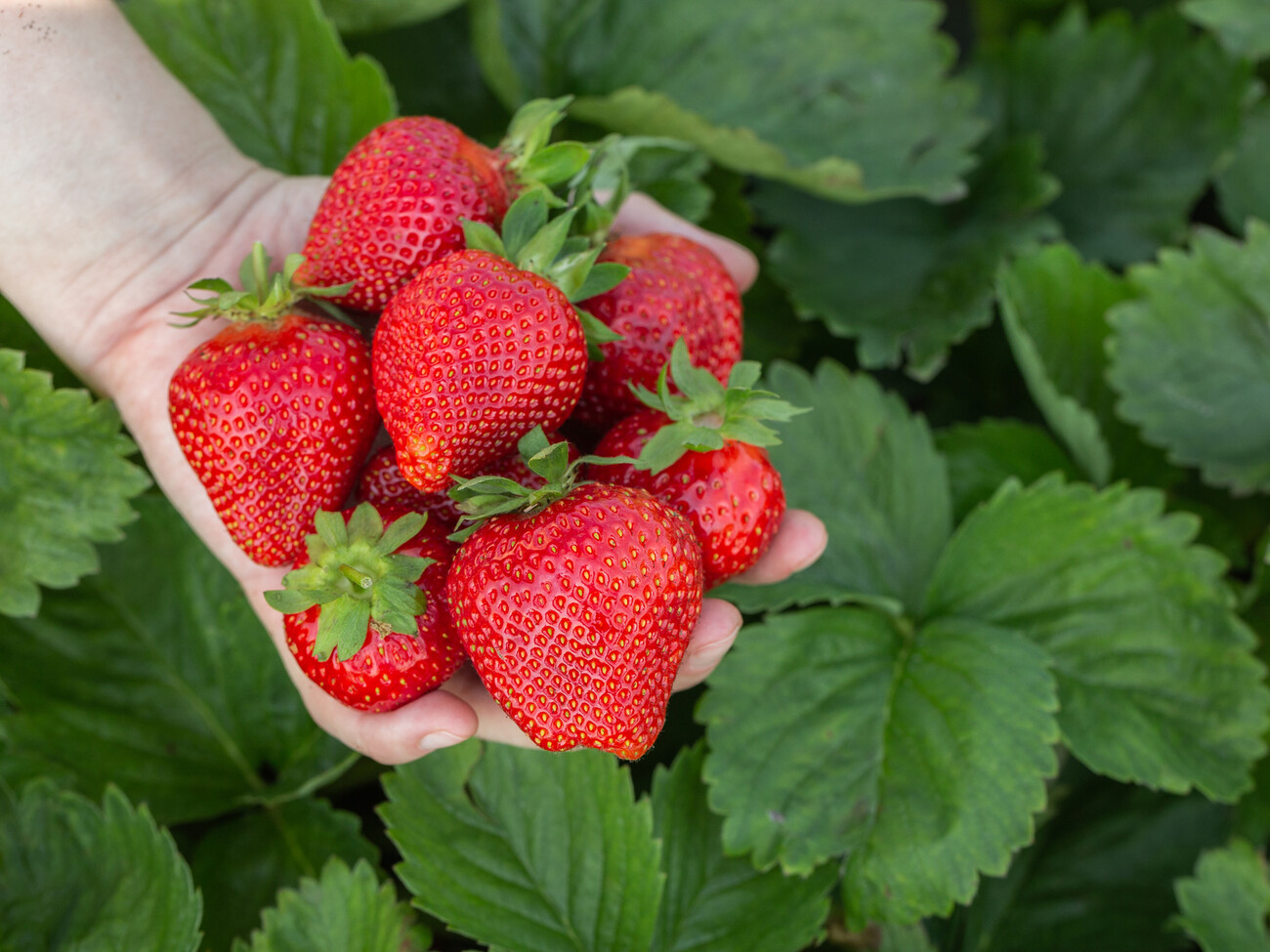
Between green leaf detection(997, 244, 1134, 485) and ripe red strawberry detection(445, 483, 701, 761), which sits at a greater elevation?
ripe red strawberry detection(445, 483, 701, 761)

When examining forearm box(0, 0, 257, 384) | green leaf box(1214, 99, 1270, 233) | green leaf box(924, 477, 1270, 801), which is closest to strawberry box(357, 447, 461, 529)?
forearm box(0, 0, 257, 384)

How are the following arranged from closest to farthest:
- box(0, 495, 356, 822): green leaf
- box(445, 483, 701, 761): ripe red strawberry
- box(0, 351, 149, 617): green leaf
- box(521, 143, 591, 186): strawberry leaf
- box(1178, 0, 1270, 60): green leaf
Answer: box(445, 483, 701, 761): ripe red strawberry < box(521, 143, 591, 186): strawberry leaf < box(0, 351, 149, 617): green leaf < box(0, 495, 356, 822): green leaf < box(1178, 0, 1270, 60): green leaf

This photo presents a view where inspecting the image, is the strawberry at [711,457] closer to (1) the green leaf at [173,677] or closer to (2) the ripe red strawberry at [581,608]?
(2) the ripe red strawberry at [581,608]

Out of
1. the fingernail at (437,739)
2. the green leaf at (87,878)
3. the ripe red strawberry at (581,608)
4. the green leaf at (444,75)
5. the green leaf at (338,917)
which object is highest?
the green leaf at (444,75)

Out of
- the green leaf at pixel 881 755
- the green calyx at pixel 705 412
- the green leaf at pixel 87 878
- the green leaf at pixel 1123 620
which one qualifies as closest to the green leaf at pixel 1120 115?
the green leaf at pixel 1123 620

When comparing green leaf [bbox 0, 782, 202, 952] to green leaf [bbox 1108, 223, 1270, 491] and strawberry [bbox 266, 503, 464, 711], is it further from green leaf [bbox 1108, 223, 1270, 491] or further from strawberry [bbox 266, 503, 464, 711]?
green leaf [bbox 1108, 223, 1270, 491]

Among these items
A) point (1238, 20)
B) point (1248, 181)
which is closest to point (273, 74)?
point (1238, 20)

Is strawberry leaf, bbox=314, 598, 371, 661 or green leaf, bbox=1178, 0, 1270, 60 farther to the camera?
green leaf, bbox=1178, 0, 1270, 60
